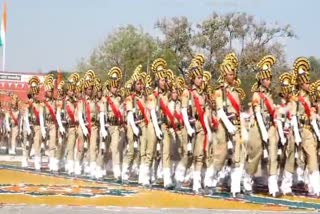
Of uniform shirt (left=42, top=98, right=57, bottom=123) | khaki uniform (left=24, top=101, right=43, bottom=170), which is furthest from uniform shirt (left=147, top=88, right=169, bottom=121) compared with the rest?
khaki uniform (left=24, top=101, right=43, bottom=170)

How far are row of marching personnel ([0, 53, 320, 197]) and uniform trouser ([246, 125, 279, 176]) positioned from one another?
0.02 meters

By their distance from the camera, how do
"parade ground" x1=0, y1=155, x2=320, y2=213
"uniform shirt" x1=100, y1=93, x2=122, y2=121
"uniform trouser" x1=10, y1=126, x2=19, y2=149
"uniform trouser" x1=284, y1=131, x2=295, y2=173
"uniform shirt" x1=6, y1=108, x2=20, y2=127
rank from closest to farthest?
Answer: "parade ground" x1=0, y1=155, x2=320, y2=213, "uniform trouser" x1=284, y1=131, x2=295, y2=173, "uniform shirt" x1=100, y1=93, x2=122, y2=121, "uniform shirt" x1=6, y1=108, x2=20, y2=127, "uniform trouser" x1=10, y1=126, x2=19, y2=149

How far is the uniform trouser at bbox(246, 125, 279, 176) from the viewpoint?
43.8ft

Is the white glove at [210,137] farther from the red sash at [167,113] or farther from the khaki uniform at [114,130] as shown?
the khaki uniform at [114,130]

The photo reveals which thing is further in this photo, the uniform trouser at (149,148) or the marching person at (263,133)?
the uniform trouser at (149,148)

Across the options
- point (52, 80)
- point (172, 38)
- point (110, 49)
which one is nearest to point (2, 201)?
point (52, 80)

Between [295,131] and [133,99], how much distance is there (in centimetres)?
352

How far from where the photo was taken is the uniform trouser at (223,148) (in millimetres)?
13266

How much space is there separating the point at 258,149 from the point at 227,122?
75 centimetres

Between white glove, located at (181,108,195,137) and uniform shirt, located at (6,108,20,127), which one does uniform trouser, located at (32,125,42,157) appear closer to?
white glove, located at (181,108,195,137)

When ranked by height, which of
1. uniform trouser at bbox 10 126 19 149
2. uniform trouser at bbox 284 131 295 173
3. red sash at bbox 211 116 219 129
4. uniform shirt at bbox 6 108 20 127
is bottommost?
uniform trouser at bbox 284 131 295 173

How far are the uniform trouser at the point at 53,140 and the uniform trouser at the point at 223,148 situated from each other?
5617mm

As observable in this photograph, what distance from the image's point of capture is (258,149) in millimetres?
13391

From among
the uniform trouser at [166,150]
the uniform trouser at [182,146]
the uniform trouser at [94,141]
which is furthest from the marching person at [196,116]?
the uniform trouser at [94,141]
